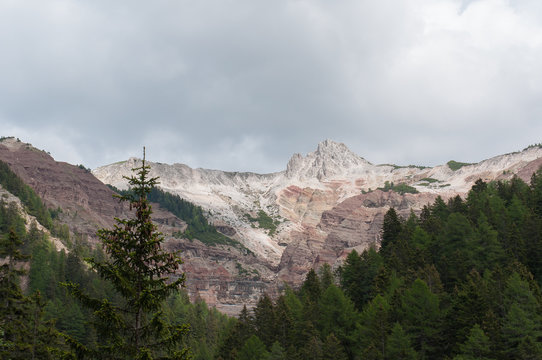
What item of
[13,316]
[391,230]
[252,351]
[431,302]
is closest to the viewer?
[13,316]

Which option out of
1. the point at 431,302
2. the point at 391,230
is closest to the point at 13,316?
the point at 431,302

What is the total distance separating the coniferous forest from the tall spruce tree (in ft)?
0.26

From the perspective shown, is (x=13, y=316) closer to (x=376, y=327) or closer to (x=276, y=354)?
(x=276, y=354)

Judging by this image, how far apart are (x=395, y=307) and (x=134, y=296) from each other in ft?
122

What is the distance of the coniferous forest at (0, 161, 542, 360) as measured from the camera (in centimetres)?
2661

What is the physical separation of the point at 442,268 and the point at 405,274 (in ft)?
15.8

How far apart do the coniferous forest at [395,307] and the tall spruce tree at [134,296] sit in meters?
0.08

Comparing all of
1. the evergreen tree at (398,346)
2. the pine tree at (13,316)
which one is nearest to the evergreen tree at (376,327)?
the evergreen tree at (398,346)

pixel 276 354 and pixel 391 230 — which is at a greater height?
pixel 391 230

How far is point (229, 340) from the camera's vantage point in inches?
2381

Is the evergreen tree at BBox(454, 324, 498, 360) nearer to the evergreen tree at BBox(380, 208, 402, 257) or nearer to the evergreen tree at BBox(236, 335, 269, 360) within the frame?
the evergreen tree at BBox(236, 335, 269, 360)

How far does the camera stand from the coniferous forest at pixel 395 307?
26.6 metres

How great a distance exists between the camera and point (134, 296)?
1691cm

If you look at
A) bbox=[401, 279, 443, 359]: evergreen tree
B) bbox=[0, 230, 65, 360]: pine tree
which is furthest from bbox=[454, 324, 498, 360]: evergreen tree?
bbox=[0, 230, 65, 360]: pine tree
